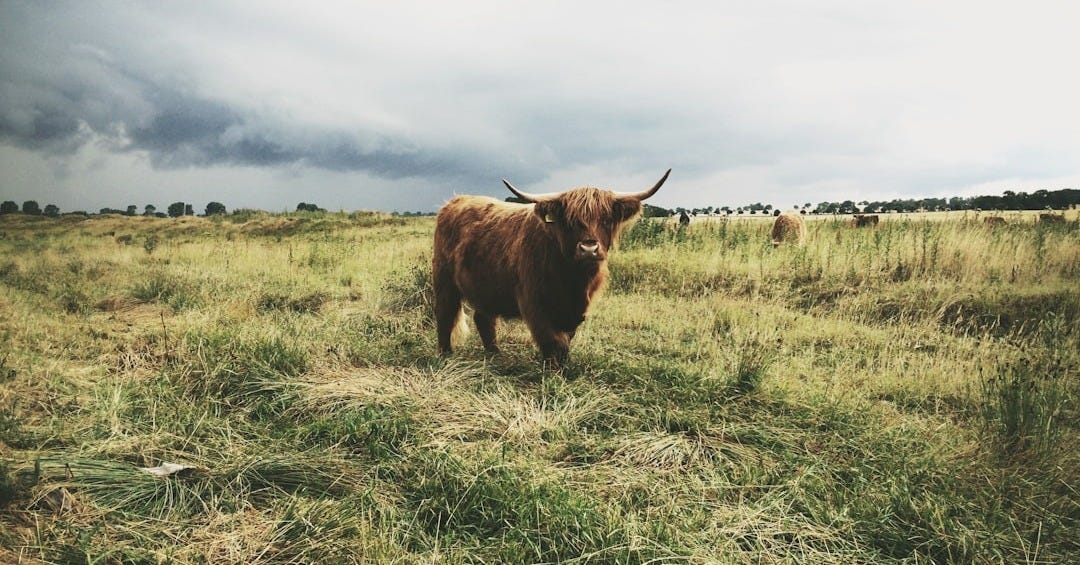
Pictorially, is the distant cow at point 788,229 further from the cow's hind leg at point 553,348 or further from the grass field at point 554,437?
the cow's hind leg at point 553,348

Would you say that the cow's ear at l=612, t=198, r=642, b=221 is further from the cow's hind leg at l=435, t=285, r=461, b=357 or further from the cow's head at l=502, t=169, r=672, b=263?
the cow's hind leg at l=435, t=285, r=461, b=357

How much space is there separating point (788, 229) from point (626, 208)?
9024 millimetres

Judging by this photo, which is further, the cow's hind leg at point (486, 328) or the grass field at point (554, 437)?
the cow's hind leg at point (486, 328)

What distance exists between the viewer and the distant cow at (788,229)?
1170 centimetres

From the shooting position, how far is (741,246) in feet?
32.3

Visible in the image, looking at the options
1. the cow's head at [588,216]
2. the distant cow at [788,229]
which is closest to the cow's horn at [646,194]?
the cow's head at [588,216]

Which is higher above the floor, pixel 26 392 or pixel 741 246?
pixel 741 246

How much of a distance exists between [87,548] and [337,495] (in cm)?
92

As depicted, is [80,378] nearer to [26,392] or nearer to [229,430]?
[26,392]

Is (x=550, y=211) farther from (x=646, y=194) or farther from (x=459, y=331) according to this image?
(x=459, y=331)

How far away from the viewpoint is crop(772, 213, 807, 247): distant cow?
11.7m

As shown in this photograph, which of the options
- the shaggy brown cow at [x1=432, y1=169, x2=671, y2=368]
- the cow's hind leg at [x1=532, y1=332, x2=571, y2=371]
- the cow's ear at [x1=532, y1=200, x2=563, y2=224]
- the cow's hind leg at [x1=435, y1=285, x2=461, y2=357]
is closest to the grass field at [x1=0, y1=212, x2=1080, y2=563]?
the cow's hind leg at [x1=532, y1=332, x2=571, y2=371]

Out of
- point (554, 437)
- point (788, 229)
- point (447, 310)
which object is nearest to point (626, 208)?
point (554, 437)

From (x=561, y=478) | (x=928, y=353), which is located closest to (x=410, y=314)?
(x=561, y=478)
